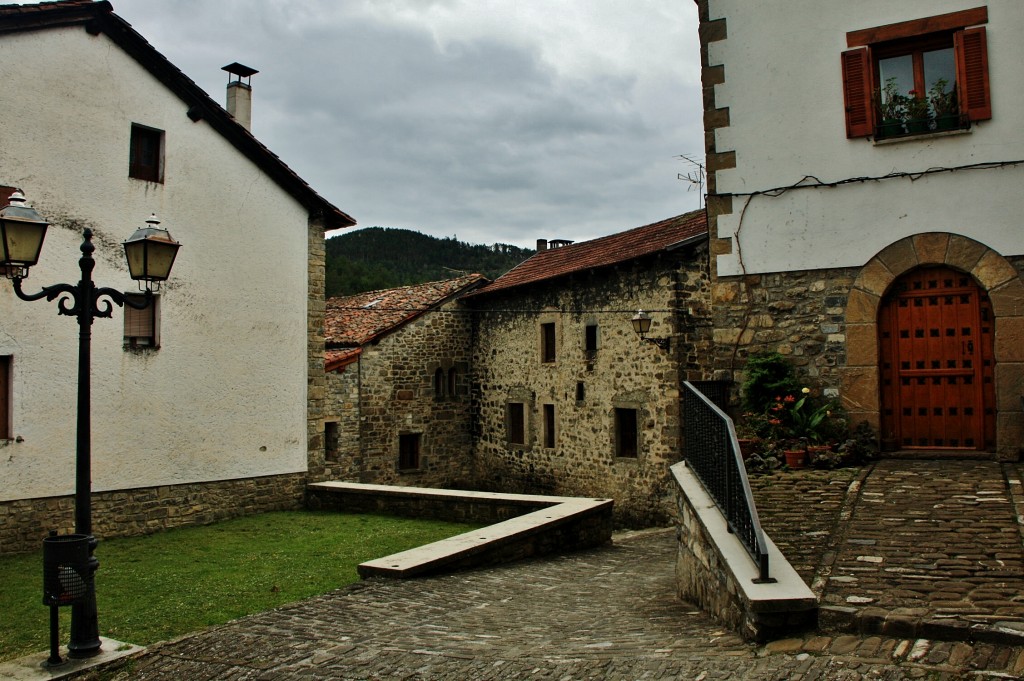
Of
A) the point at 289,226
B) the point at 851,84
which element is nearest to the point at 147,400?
the point at 289,226

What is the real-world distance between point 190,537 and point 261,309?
3.87 metres

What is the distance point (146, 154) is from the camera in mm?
11562

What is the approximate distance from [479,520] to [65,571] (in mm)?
6010

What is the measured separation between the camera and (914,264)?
768 centimetres

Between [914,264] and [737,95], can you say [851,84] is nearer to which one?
[737,95]

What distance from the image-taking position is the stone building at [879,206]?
24.4 ft

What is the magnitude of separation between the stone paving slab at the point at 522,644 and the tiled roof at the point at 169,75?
26.5 ft

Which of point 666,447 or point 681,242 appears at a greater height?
point 681,242

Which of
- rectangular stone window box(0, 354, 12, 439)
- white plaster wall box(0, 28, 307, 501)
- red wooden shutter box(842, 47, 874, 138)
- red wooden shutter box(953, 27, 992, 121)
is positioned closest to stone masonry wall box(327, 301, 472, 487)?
A: white plaster wall box(0, 28, 307, 501)

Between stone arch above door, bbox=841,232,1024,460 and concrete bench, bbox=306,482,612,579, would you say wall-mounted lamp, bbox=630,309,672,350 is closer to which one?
concrete bench, bbox=306,482,612,579

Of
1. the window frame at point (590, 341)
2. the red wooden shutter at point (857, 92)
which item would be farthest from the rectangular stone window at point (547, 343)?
the red wooden shutter at point (857, 92)

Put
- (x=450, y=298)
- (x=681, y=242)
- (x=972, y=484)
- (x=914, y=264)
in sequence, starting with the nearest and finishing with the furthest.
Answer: (x=972, y=484) → (x=914, y=264) → (x=681, y=242) → (x=450, y=298)

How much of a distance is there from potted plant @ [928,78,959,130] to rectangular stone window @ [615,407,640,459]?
981 cm

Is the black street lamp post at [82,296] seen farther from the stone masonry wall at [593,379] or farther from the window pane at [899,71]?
the stone masonry wall at [593,379]
